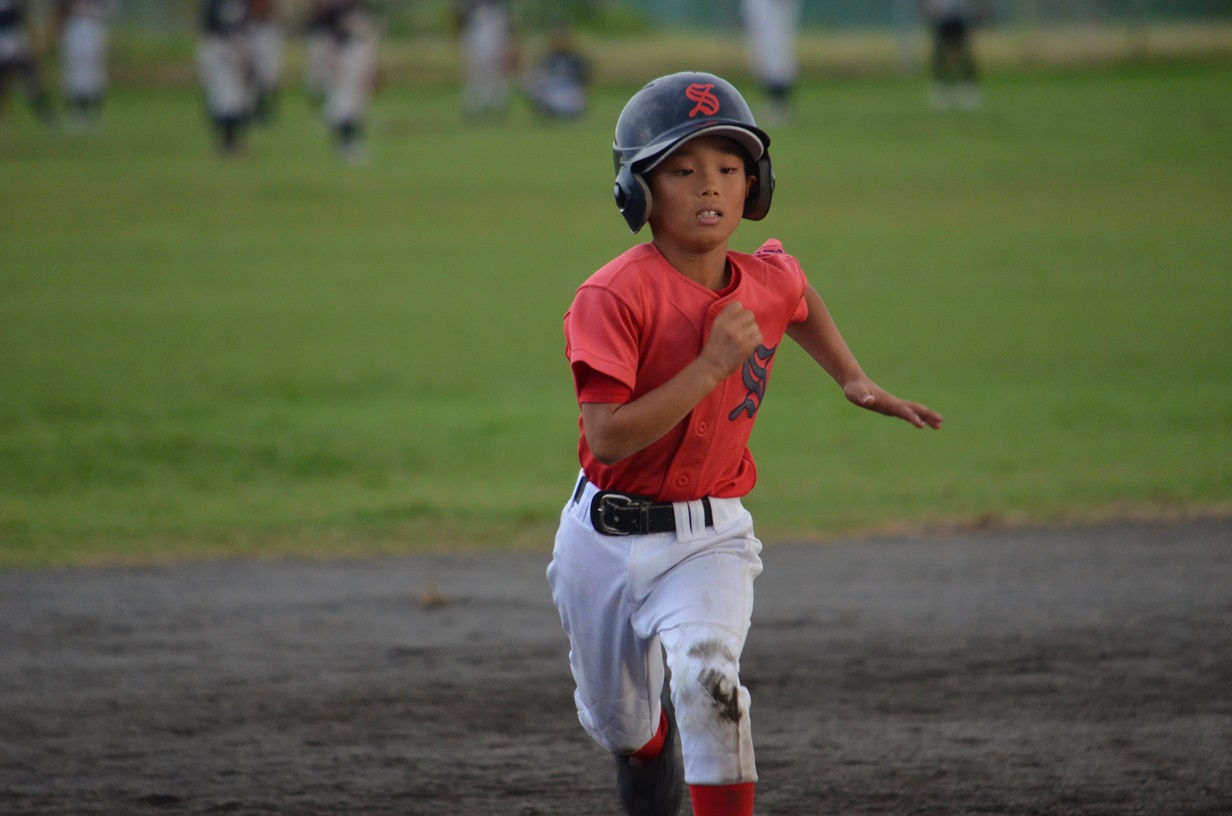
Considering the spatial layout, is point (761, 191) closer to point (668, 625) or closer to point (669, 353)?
point (669, 353)

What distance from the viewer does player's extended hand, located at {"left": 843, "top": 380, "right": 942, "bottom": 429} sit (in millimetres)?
3490

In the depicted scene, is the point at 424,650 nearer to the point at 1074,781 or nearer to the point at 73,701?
the point at 73,701

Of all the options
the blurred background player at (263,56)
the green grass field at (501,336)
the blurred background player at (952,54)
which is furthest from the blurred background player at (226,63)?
the blurred background player at (952,54)

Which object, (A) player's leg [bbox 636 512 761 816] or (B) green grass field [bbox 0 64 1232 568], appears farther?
(B) green grass field [bbox 0 64 1232 568]

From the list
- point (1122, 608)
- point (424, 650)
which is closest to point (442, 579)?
point (424, 650)

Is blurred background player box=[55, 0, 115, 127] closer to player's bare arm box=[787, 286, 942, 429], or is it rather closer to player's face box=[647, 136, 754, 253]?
player's bare arm box=[787, 286, 942, 429]

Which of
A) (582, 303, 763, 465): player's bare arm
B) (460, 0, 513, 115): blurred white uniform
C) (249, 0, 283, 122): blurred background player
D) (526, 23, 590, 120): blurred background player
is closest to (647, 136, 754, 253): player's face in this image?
(582, 303, 763, 465): player's bare arm

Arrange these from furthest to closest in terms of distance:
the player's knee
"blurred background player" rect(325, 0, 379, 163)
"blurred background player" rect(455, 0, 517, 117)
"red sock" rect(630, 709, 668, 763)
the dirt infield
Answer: "blurred background player" rect(455, 0, 517, 117)
"blurred background player" rect(325, 0, 379, 163)
the dirt infield
"red sock" rect(630, 709, 668, 763)
the player's knee

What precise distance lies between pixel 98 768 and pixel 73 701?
2.23 feet

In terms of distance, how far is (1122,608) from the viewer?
577cm

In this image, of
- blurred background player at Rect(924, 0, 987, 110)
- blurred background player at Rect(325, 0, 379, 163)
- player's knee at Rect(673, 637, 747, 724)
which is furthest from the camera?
blurred background player at Rect(924, 0, 987, 110)

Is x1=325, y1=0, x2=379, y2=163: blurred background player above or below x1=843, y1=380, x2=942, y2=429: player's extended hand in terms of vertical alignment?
above

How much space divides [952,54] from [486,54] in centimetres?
802

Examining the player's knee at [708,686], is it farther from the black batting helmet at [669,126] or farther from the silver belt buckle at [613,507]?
the black batting helmet at [669,126]
